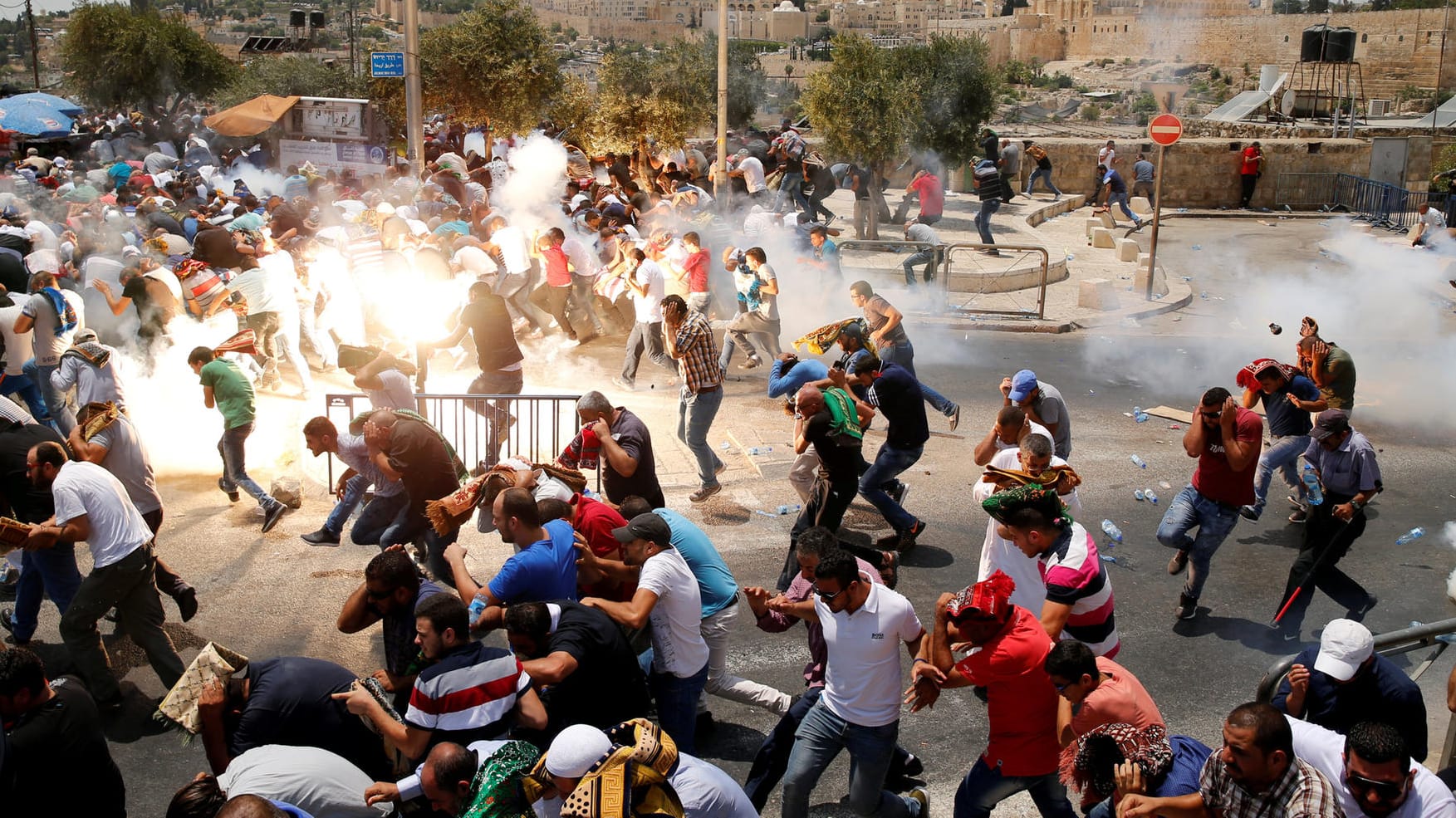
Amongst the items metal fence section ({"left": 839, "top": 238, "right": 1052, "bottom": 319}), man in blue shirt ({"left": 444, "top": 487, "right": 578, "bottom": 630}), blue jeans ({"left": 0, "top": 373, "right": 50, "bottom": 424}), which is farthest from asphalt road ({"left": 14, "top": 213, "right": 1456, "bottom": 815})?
metal fence section ({"left": 839, "top": 238, "right": 1052, "bottom": 319})

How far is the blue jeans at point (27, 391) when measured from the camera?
376 inches

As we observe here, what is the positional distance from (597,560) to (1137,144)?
25.9m

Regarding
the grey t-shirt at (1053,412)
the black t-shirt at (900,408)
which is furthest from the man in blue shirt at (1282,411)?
the black t-shirt at (900,408)

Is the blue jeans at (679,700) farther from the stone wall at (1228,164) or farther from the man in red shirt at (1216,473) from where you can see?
the stone wall at (1228,164)

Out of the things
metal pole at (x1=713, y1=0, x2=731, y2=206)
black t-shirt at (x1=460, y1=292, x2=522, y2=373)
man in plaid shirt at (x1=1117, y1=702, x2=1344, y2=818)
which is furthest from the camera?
metal pole at (x1=713, y1=0, x2=731, y2=206)

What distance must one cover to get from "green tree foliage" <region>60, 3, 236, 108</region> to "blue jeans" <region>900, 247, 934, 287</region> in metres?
30.2

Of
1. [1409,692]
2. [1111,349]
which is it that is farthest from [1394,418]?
[1409,692]

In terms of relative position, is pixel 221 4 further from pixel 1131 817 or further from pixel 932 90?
pixel 1131 817

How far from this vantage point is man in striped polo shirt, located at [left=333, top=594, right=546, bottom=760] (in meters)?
4.27

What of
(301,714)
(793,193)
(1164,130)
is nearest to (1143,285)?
(1164,130)

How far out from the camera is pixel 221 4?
131 metres

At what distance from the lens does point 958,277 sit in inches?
654

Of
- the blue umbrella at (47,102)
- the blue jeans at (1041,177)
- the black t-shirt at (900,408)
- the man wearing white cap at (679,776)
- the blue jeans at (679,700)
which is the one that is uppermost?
the blue umbrella at (47,102)

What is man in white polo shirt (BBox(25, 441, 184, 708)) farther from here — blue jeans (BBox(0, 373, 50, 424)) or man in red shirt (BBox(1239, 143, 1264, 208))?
man in red shirt (BBox(1239, 143, 1264, 208))
